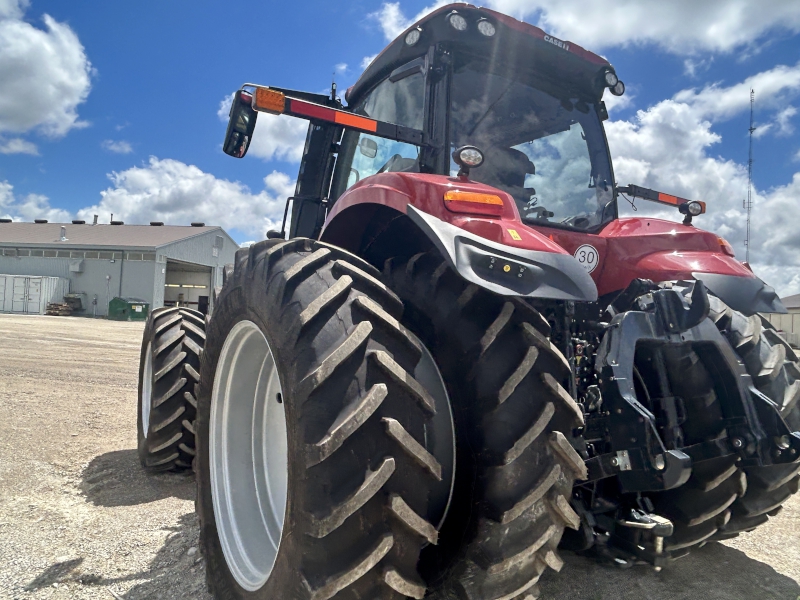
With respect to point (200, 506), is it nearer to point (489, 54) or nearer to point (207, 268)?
point (489, 54)

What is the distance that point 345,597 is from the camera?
160cm

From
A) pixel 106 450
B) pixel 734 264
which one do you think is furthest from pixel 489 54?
pixel 106 450

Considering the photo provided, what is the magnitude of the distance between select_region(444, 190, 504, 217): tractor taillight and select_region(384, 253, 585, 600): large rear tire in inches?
12.4

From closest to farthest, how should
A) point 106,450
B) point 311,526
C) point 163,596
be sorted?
1. point 311,526
2. point 163,596
3. point 106,450

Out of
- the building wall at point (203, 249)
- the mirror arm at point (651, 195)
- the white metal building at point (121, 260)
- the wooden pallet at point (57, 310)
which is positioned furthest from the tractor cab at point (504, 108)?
the wooden pallet at point (57, 310)

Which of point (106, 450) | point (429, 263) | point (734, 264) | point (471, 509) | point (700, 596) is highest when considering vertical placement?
point (734, 264)

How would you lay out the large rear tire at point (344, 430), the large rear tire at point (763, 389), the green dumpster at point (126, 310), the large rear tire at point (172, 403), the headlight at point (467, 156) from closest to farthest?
the large rear tire at point (344, 430)
the headlight at point (467, 156)
the large rear tire at point (763, 389)
the large rear tire at point (172, 403)
the green dumpster at point (126, 310)

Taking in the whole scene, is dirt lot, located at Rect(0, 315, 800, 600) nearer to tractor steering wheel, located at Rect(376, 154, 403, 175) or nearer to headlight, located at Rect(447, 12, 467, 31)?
tractor steering wheel, located at Rect(376, 154, 403, 175)

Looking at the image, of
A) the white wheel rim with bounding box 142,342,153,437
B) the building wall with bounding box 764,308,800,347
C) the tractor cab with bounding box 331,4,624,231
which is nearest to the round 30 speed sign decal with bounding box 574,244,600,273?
the tractor cab with bounding box 331,4,624,231

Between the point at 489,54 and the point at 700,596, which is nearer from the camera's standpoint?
the point at 700,596

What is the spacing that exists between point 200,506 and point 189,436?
1.58 m

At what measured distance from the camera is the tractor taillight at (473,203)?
2029 mm

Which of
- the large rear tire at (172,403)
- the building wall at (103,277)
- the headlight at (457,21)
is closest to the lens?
the headlight at (457,21)

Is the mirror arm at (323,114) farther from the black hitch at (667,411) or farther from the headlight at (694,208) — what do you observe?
the headlight at (694,208)
